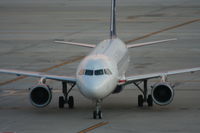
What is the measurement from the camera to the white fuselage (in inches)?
1200

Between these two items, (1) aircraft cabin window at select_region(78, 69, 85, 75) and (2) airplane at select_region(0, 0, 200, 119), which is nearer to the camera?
(2) airplane at select_region(0, 0, 200, 119)

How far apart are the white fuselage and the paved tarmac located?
1609mm

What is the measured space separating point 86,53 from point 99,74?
24.9m

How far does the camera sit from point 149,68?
157ft

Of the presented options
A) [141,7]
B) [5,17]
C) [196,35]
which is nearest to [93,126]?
[196,35]

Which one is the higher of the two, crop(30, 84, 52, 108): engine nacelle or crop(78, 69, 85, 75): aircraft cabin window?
crop(78, 69, 85, 75): aircraft cabin window

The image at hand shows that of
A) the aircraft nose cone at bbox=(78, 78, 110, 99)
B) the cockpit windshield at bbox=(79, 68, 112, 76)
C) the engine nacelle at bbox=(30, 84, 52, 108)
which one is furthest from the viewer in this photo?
the engine nacelle at bbox=(30, 84, 52, 108)

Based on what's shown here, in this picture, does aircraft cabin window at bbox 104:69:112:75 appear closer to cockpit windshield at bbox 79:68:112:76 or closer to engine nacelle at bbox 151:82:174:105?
cockpit windshield at bbox 79:68:112:76

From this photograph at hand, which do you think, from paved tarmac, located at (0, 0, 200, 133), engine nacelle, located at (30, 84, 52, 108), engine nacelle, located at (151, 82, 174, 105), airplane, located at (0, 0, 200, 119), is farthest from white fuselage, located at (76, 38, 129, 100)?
engine nacelle, located at (30, 84, 52, 108)

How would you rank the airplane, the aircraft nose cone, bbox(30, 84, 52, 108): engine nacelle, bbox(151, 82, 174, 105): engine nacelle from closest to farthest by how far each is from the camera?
the aircraft nose cone < the airplane < bbox(151, 82, 174, 105): engine nacelle < bbox(30, 84, 52, 108): engine nacelle

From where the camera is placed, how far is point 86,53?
5603cm

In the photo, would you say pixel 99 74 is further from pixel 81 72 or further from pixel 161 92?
pixel 161 92

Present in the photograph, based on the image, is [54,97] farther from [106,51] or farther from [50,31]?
[50,31]

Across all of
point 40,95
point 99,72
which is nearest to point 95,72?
point 99,72
